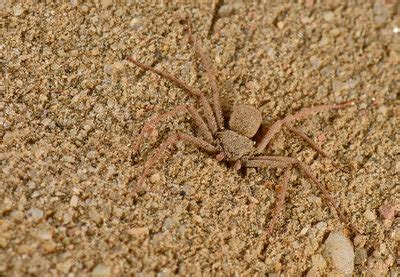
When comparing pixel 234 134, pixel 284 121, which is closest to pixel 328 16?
pixel 284 121

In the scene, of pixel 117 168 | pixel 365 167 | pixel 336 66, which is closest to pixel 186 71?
pixel 117 168

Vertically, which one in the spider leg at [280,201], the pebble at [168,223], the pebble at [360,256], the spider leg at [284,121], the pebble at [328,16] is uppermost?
the pebble at [328,16]

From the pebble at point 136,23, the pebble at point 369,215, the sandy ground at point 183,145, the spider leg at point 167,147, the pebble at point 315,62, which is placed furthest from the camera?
the pebble at point 315,62

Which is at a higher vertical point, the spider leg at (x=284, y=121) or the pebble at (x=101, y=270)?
the pebble at (x=101, y=270)

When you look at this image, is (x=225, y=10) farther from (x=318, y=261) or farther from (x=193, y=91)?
(x=318, y=261)

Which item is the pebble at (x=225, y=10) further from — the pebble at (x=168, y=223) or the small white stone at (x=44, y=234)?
the small white stone at (x=44, y=234)

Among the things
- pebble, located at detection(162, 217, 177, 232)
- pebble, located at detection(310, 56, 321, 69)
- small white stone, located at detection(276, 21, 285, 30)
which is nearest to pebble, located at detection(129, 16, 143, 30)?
small white stone, located at detection(276, 21, 285, 30)

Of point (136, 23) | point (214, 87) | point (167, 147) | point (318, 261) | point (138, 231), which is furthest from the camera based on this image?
point (136, 23)

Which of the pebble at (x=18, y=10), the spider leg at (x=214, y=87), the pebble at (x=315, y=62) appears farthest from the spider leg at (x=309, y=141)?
the pebble at (x=18, y=10)
